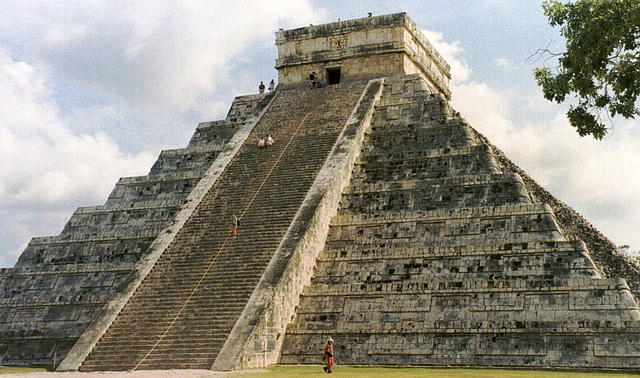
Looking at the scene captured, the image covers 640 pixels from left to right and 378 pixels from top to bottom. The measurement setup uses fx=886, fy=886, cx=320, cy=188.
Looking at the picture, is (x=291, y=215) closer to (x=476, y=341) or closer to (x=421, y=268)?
(x=421, y=268)

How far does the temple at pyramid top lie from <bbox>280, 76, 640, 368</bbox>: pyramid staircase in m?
5.74

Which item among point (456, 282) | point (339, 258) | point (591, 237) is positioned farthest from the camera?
point (591, 237)

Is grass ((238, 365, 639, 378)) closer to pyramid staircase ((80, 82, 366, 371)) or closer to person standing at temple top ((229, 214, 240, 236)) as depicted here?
pyramid staircase ((80, 82, 366, 371))

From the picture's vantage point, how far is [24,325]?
2197 centimetres

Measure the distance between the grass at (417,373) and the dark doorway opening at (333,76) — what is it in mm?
13114

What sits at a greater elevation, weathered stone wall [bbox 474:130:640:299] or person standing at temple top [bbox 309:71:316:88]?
person standing at temple top [bbox 309:71:316:88]

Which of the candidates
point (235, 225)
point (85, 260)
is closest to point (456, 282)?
point (235, 225)

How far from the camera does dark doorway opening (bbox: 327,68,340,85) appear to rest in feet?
91.6

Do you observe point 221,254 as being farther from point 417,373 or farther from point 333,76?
point 333,76

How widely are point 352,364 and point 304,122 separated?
967 centimetres

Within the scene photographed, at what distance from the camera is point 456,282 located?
17.8 metres

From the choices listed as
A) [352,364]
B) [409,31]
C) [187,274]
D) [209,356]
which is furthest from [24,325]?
[409,31]

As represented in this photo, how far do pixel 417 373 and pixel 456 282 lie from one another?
2.94 meters

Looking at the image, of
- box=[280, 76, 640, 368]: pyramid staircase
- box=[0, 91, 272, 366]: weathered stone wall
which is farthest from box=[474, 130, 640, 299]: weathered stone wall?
box=[0, 91, 272, 366]: weathered stone wall
